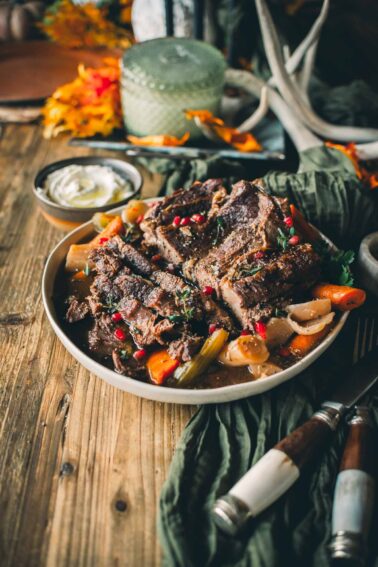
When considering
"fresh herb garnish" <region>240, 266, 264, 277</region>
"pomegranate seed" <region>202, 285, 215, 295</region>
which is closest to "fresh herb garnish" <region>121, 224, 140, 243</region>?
"pomegranate seed" <region>202, 285, 215, 295</region>

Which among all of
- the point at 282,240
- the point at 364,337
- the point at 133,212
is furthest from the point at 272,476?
the point at 133,212

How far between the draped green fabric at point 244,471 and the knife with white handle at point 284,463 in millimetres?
85

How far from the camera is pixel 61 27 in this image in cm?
541

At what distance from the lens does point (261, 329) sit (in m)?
2.46

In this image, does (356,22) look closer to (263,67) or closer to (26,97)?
(263,67)

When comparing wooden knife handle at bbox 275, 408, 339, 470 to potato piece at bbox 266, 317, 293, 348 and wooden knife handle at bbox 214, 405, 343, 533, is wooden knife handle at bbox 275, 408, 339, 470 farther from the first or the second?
potato piece at bbox 266, 317, 293, 348

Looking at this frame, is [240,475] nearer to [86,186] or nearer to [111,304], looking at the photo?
[111,304]

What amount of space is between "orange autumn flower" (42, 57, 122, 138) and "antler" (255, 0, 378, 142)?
1.29 m

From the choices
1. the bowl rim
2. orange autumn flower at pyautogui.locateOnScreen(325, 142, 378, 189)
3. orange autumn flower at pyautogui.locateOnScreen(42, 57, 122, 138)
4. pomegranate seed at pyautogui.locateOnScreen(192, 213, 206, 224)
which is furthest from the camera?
orange autumn flower at pyautogui.locateOnScreen(42, 57, 122, 138)

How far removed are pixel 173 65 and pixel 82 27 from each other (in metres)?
1.83

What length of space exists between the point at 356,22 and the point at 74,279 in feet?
13.3

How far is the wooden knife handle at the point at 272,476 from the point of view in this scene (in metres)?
1.98

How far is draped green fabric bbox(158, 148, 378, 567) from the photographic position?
6.52 feet

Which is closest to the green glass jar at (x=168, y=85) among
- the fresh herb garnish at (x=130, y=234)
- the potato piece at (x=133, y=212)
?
the potato piece at (x=133, y=212)
